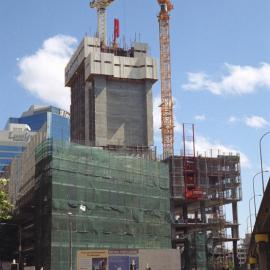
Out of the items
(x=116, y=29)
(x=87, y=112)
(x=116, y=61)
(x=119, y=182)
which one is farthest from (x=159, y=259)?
(x=116, y=29)

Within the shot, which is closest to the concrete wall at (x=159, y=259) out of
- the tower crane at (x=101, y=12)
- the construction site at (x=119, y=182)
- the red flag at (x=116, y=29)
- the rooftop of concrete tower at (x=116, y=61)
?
the construction site at (x=119, y=182)

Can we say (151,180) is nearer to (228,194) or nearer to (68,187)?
(68,187)

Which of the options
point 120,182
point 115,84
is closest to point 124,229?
point 120,182

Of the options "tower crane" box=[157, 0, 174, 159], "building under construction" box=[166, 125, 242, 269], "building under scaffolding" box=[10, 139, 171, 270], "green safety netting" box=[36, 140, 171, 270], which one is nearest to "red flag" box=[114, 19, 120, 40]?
"tower crane" box=[157, 0, 174, 159]

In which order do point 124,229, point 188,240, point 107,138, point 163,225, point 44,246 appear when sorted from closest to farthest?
point 44,246, point 124,229, point 163,225, point 188,240, point 107,138

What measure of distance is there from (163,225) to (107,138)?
53.3 metres

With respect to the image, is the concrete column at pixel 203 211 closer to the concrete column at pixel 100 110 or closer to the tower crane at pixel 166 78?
the tower crane at pixel 166 78

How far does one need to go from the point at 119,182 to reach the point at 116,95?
6288 centimetres

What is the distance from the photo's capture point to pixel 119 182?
91562 millimetres

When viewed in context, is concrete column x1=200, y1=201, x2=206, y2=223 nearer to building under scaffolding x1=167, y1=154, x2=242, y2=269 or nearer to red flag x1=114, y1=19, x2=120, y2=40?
building under scaffolding x1=167, y1=154, x2=242, y2=269

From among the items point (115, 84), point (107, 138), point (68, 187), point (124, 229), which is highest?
point (115, 84)

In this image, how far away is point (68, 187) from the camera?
270ft

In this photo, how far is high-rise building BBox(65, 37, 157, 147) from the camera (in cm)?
14812

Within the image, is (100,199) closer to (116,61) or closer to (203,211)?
(203,211)
